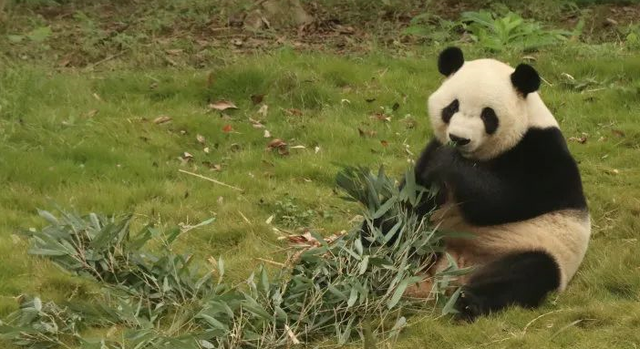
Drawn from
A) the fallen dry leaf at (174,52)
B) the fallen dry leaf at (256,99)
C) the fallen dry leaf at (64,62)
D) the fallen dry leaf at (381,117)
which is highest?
the fallen dry leaf at (256,99)

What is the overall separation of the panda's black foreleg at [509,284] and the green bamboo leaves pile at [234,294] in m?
0.15

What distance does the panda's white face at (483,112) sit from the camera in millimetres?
4605

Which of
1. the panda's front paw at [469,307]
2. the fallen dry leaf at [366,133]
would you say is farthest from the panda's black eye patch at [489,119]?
the fallen dry leaf at [366,133]

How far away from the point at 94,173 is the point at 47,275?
1.98m

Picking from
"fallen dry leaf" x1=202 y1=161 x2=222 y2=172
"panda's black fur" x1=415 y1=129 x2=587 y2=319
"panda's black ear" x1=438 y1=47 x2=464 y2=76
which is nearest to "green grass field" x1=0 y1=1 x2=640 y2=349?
"fallen dry leaf" x1=202 y1=161 x2=222 y2=172

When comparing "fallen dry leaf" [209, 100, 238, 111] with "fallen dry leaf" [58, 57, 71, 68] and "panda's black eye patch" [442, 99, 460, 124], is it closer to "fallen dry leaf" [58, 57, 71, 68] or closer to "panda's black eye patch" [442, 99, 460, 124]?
Answer: "fallen dry leaf" [58, 57, 71, 68]

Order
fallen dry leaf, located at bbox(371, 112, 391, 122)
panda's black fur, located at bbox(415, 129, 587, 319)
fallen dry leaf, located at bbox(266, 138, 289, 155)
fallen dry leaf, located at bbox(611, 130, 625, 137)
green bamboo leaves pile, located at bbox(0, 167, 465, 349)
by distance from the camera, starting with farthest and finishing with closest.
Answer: fallen dry leaf, located at bbox(371, 112, 391, 122), fallen dry leaf, located at bbox(611, 130, 625, 137), fallen dry leaf, located at bbox(266, 138, 289, 155), panda's black fur, located at bbox(415, 129, 587, 319), green bamboo leaves pile, located at bbox(0, 167, 465, 349)

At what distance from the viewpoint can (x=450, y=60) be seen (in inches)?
195

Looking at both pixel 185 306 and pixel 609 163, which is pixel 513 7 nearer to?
pixel 609 163

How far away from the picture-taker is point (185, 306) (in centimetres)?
439

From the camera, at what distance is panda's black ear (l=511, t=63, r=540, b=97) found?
15.3 feet

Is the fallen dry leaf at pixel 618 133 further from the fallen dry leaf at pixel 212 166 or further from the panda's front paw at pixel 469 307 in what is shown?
the panda's front paw at pixel 469 307

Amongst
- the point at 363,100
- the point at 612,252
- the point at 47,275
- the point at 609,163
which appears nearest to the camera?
the point at 47,275

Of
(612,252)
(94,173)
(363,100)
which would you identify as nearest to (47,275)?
(94,173)
